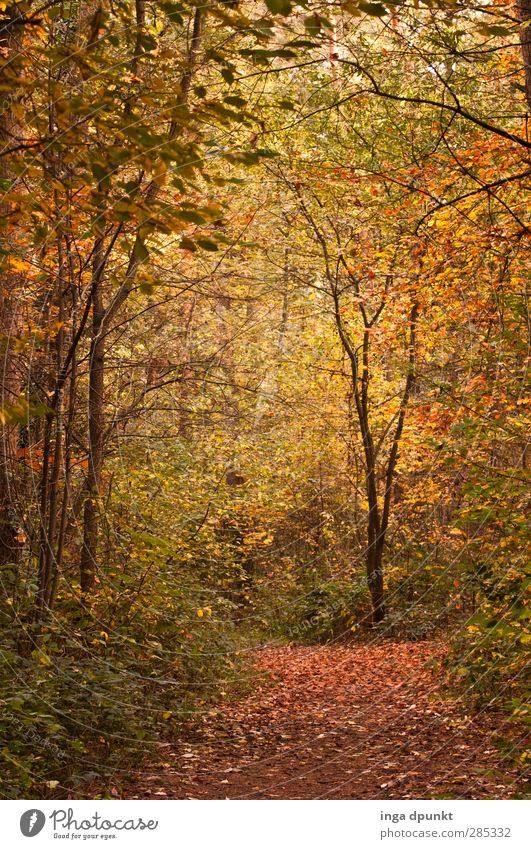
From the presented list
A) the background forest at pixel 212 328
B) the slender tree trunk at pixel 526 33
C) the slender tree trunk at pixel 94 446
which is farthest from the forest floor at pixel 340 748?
the slender tree trunk at pixel 526 33

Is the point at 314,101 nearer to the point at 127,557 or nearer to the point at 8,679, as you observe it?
the point at 127,557

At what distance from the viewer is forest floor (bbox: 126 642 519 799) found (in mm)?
4270

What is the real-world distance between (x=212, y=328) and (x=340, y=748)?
15.2ft

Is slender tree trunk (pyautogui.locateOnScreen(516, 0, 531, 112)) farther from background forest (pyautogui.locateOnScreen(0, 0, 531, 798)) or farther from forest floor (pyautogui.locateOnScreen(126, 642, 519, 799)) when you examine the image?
forest floor (pyautogui.locateOnScreen(126, 642, 519, 799))

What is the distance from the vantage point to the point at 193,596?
24.2 feet

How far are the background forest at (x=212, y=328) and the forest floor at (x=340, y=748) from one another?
28 cm

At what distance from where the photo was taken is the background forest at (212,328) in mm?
3176

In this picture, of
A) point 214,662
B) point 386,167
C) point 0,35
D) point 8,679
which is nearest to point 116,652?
point 8,679

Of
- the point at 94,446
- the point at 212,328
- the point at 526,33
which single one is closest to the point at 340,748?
the point at 94,446

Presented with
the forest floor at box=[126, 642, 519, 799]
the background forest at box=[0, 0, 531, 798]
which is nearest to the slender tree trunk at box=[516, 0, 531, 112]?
the background forest at box=[0, 0, 531, 798]

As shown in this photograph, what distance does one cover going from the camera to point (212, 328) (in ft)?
27.0

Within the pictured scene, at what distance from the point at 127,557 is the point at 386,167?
434cm

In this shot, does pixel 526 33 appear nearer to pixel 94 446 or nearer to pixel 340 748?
pixel 94 446

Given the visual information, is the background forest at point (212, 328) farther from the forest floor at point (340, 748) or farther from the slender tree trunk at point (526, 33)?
the forest floor at point (340, 748)
